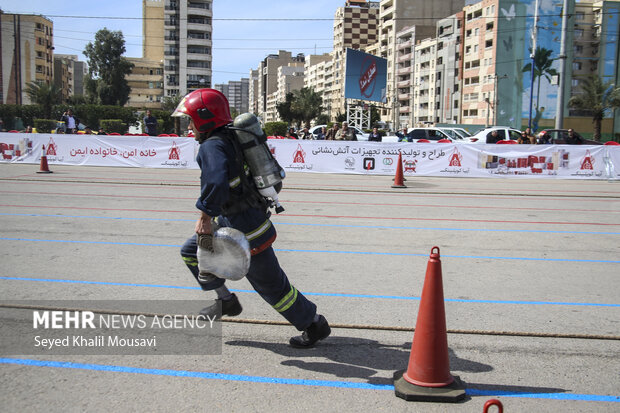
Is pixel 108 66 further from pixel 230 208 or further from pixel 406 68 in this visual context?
pixel 230 208

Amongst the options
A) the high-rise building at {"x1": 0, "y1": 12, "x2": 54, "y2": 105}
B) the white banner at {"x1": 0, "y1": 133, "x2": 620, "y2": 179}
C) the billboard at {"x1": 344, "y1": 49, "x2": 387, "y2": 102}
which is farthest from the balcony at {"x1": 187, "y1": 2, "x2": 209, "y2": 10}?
the white banner at {"x1": 0, "y1": 133, "x2": 620, "y2": 179}

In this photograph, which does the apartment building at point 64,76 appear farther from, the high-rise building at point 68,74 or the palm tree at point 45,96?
the palm tree at point 45,96

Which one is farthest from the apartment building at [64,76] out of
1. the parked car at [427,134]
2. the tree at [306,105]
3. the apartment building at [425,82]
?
the parked car at [427,134]

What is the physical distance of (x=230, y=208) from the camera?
382 centimetres

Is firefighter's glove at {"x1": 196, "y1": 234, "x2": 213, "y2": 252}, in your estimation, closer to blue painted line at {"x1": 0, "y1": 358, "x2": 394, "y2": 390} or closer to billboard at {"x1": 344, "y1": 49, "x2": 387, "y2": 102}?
blue painted line at {"x1": 0, "y1": 358, "x2": 394, "y2": 390}

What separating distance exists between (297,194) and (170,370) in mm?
10048

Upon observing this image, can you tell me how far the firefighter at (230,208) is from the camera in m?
3.58

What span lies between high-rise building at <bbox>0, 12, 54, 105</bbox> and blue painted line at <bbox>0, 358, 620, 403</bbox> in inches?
4038

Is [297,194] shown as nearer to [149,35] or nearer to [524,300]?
[524,300]

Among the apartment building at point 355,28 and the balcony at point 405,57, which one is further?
the apartment building at point 355,28

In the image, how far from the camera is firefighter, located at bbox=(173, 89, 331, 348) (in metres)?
3.58

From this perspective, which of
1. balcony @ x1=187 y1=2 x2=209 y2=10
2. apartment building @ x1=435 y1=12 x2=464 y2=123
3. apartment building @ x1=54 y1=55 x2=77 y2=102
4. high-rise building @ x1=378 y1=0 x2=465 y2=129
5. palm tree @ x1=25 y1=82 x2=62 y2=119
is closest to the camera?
palm tree @ x1=25 y1=82 x2=62 y2=119

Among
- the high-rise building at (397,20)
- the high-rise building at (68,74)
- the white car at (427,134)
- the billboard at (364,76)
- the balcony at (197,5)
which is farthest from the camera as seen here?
the high-rise building at (68,74)

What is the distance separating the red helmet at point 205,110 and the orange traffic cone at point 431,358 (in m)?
1.71
